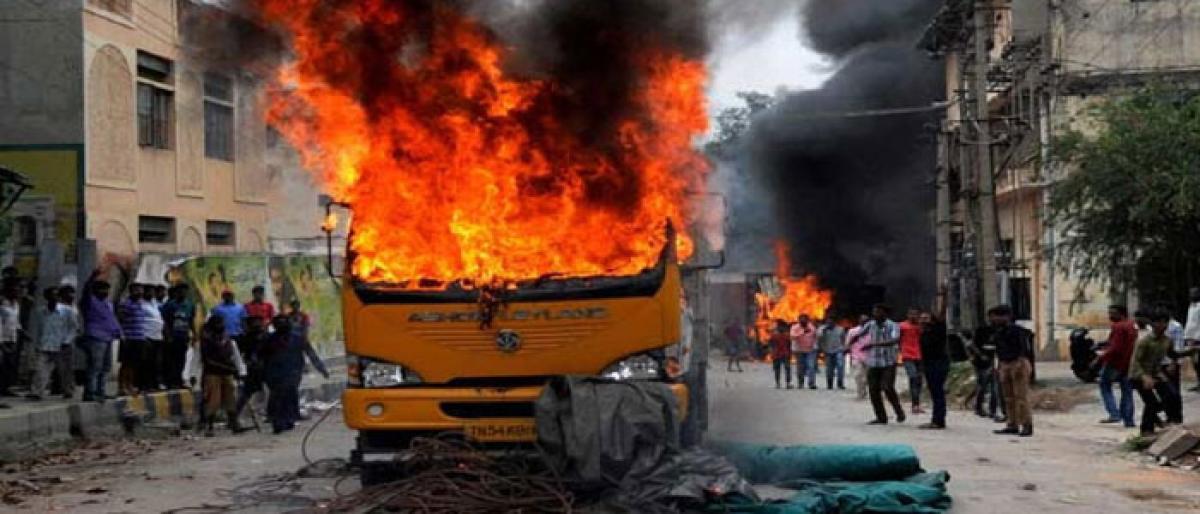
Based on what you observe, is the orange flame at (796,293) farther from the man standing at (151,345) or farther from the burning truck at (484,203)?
the burning truck at (484,203)

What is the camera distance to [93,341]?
14945 millimetres

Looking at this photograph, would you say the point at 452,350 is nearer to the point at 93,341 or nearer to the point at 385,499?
the point at 385,499

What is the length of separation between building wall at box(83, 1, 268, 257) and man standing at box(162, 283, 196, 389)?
343 centimetres

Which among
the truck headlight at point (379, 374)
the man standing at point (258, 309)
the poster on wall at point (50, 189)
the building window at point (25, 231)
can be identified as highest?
the poster on wall at point (50, 189)

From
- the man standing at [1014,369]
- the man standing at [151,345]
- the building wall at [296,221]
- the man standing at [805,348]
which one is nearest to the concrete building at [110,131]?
the man standing at [151,345]

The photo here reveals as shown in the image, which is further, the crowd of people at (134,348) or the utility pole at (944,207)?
the utility pole at (944,207)

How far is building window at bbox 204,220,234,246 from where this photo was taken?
83.2ft

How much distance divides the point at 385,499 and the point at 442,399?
2.47 ft

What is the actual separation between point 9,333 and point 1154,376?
39.9 feet

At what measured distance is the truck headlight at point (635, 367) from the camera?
903 cm

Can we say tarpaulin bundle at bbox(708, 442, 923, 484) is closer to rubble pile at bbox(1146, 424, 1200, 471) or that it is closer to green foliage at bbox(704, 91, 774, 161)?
rubble pile at bbox(1146, 424, 1200, 471)

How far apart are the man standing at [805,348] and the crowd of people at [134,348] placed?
412 inches

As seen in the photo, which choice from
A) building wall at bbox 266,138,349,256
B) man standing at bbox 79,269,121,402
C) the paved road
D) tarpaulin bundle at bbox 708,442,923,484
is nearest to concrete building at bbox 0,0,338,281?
man standing at bbox 79,269,121,402

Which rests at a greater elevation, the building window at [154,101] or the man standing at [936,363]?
the building window at [154,101]
